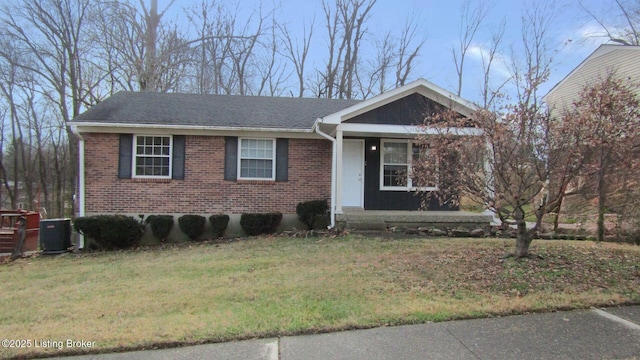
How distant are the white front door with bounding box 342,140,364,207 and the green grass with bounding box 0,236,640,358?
326 centimetres

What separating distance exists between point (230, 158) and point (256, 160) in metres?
0.74

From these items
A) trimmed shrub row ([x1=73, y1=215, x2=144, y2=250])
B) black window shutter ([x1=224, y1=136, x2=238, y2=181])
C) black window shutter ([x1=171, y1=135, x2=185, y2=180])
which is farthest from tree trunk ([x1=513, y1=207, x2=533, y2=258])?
trimmed shrub row ([x1=73, y1=215, x2=144, y2=250])

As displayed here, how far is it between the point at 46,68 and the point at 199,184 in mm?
15044

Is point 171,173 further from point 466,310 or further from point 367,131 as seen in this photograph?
point 466,310

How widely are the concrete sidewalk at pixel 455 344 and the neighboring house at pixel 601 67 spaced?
10794 mm

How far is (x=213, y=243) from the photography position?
988cm

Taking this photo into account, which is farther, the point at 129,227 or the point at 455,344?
the point at 129,227

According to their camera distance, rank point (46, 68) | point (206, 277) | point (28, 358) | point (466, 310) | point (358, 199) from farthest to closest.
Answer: point (46, 68)
point (358, 199)
point (206, 277)
point (466, 310)
point (28, 358)

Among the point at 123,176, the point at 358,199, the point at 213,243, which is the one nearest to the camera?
the point at 213,243

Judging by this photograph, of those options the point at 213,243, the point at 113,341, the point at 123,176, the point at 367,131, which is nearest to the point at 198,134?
the point at 123,176

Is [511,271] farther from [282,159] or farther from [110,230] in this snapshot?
[110,230]

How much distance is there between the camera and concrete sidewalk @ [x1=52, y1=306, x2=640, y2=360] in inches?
134

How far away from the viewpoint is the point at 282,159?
36.7 ft

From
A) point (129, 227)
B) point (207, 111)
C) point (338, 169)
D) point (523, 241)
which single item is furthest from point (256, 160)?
point (523, 241)
